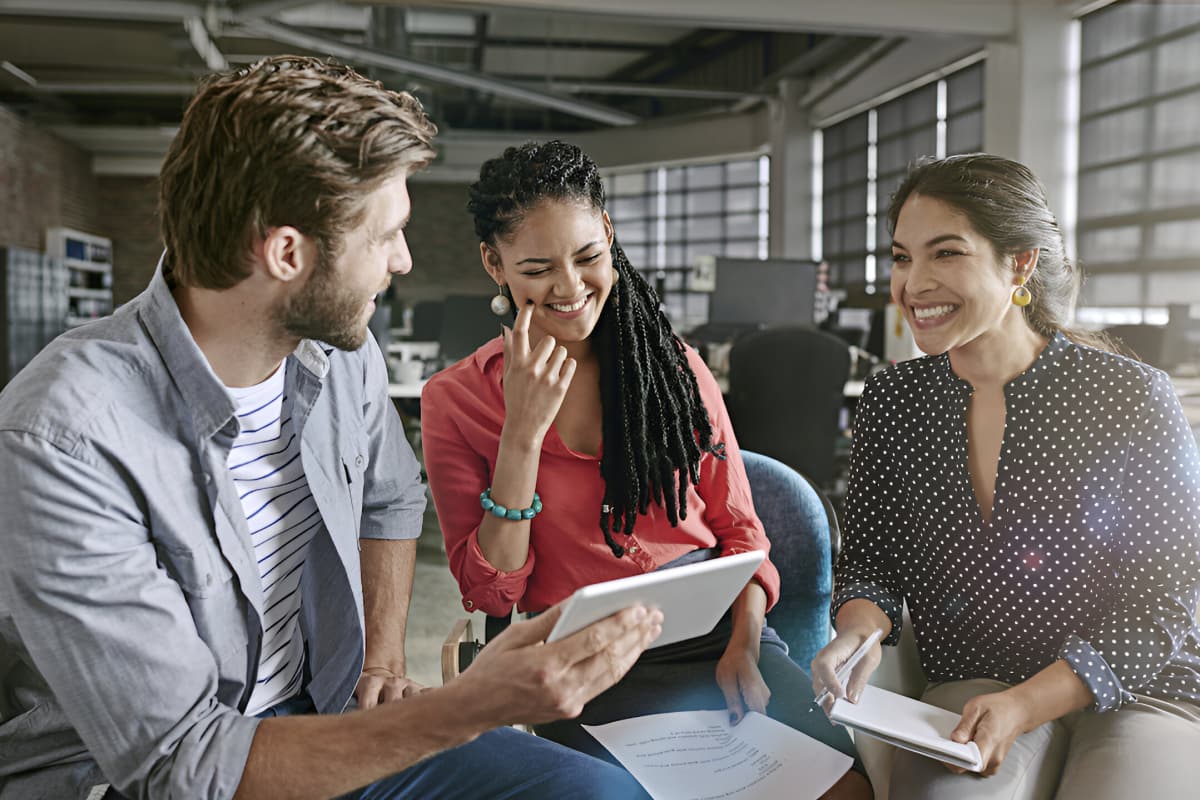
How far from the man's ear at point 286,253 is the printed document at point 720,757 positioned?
30.0 inches

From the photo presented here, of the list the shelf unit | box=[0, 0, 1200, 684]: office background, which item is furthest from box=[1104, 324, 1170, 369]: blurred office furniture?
the shelf unit

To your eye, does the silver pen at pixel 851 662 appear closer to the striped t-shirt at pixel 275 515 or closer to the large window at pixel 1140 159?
the striped t-shirt at pixel 275 515

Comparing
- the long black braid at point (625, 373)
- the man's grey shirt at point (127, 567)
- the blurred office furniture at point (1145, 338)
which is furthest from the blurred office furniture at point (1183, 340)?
the man's grey shirt at point (127, 567)

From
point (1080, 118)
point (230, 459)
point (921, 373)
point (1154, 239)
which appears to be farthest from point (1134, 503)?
point (1080, 118)

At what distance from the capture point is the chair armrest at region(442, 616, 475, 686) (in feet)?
4.61

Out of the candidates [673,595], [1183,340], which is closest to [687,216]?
[1183,340]

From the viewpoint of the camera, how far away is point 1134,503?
131 centimetres

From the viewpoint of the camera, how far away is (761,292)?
207 inches

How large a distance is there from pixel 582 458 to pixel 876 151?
919 cm

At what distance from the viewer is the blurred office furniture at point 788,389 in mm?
3791

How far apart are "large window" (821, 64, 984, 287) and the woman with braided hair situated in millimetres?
6944

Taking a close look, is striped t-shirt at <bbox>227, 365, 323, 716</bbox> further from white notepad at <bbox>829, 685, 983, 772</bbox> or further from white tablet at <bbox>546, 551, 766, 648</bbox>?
white notepad at <bbox>829, 685, 983, 772</bbox>

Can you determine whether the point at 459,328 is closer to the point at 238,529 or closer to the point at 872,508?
the point at 872,508

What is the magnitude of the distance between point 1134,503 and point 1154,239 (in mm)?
6134
